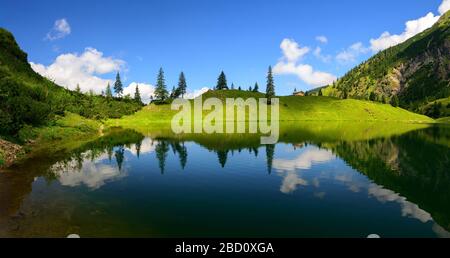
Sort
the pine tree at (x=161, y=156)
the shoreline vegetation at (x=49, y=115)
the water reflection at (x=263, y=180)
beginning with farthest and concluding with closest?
the shoreline vegetation at (x=49, y=115), the pine tree at (x=161, y=156), the water reflection at (x=263, y=180)

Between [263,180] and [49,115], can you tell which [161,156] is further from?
[49,115]

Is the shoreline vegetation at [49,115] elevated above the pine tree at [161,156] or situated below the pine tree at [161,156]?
above

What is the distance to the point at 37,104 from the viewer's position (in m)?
73.0

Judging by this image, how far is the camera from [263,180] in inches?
1457

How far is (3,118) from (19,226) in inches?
1644

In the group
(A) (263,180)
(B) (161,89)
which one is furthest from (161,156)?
(B) (161,89)

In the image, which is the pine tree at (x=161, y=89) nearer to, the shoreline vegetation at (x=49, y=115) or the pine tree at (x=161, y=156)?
the shoreline vegetation at (x=49, y=115)

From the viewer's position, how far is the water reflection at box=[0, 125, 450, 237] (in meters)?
25.3

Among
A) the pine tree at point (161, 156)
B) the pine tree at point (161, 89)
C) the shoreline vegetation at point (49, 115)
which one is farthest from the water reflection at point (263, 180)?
the pine tree at point (161, 89)

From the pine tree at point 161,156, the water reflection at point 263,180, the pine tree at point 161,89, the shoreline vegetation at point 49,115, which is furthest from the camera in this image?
the pine tree at point 161,89

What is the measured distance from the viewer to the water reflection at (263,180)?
83.0 feet

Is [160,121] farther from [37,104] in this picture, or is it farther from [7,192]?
[7,192]

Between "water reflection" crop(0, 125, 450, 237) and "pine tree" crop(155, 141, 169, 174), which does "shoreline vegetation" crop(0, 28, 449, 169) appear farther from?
"pine tree" crop(155, 141, 169, 174)
